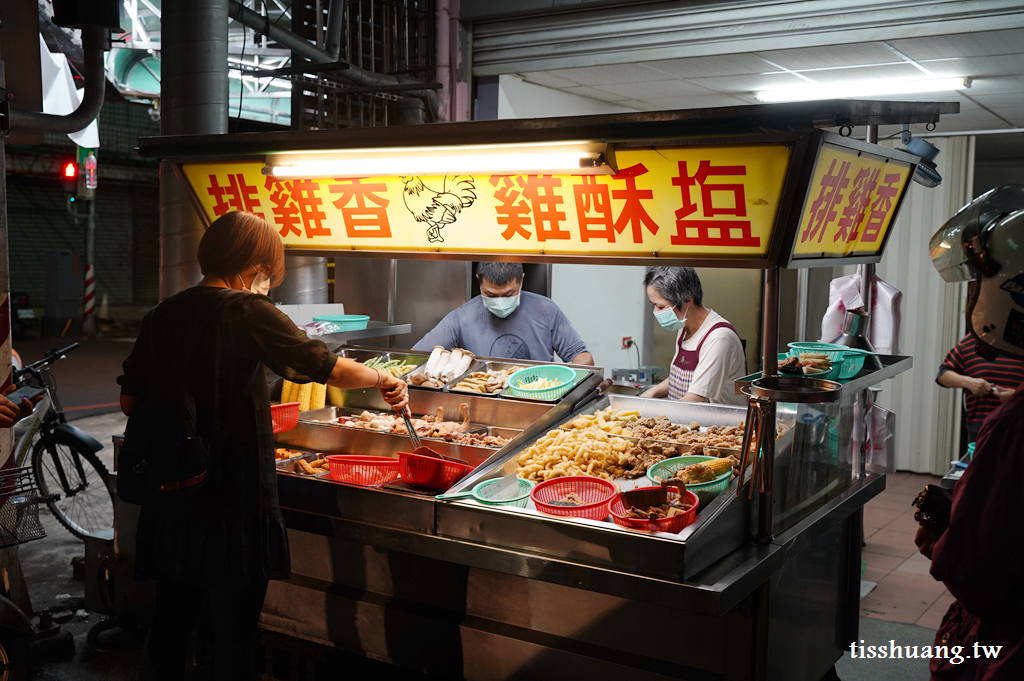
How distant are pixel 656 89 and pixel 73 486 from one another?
5.88m

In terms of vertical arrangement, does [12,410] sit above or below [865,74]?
below

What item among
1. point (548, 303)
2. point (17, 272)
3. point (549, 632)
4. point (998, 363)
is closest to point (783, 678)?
point (549, 632)

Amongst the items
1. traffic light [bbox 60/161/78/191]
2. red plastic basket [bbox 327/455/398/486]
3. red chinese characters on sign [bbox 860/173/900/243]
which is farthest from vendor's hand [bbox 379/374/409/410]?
traffic light [bbox 60/161/78/191]

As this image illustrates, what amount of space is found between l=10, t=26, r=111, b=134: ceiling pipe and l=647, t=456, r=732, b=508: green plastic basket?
337 centimetres

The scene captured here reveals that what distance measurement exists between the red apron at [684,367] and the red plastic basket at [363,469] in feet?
6.02

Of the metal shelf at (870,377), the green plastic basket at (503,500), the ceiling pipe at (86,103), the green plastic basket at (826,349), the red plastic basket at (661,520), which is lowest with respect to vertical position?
the green plastic basket at (503,500)

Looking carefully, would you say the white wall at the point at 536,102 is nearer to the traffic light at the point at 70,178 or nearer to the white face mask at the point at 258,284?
the white face mask at the point at 258,284

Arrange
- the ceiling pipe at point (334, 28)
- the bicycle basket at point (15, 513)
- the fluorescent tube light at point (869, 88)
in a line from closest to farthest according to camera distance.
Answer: the bicycle basket at point (15, 513), the ceiling pipe at point (334, 28), the fluorescent tube light at point (869, 88)

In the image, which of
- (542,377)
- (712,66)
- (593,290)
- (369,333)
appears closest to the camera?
(542,377)

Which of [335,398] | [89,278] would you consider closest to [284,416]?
[335,398]

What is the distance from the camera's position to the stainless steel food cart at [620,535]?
2.50 m

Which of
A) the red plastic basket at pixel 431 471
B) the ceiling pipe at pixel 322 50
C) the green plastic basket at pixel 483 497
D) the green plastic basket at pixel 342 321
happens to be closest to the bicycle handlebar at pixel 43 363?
the green plastic basket at pixel 342 321

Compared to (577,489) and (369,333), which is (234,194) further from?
(577,489)

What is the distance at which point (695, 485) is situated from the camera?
2.78 m
